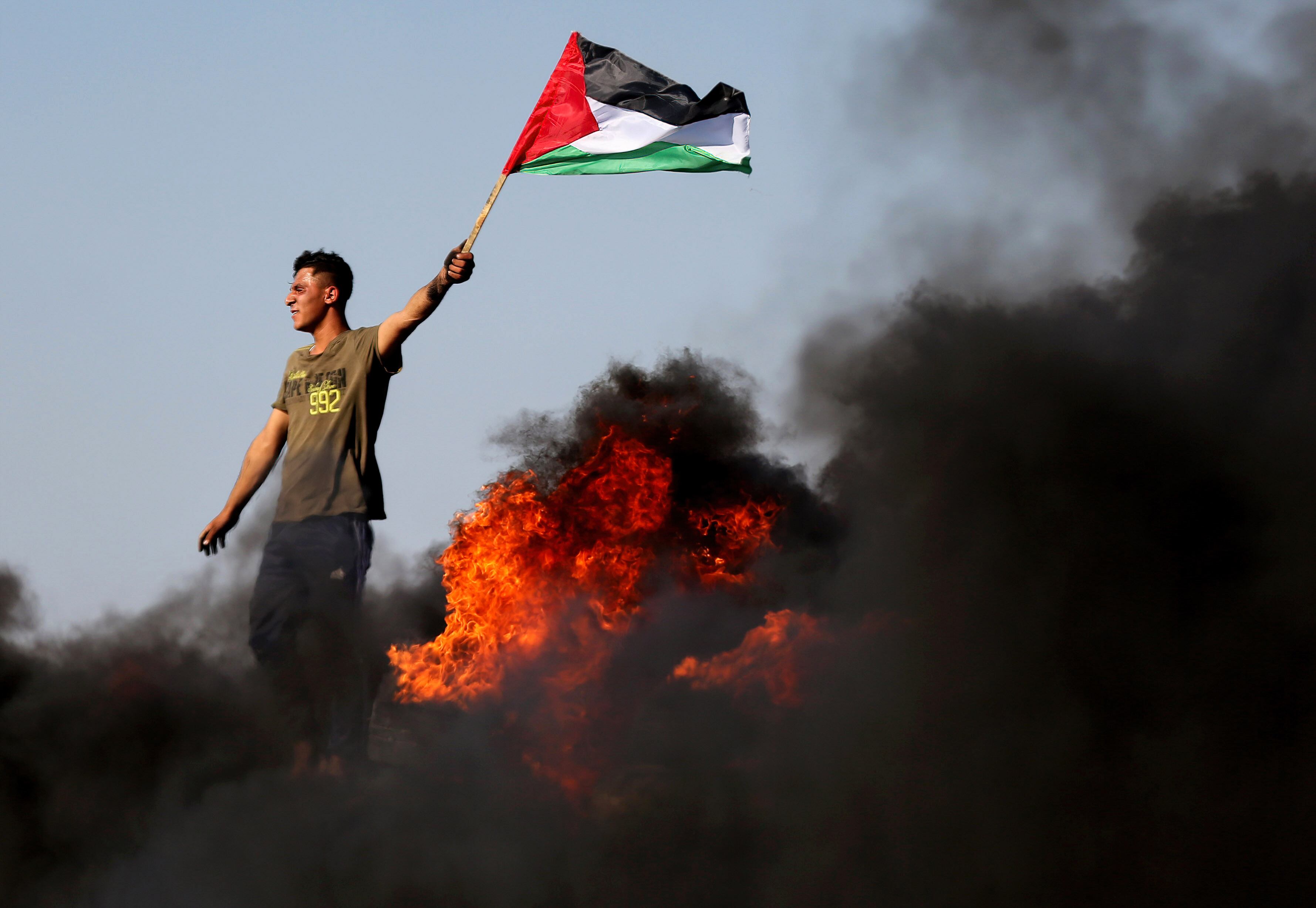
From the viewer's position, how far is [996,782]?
8266 millimetres

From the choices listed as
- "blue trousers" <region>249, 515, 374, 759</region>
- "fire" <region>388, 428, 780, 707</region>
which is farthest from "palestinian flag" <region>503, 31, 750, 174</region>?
"fire" <region>388, 428, 780, 707</region>

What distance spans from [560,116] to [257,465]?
121 inches

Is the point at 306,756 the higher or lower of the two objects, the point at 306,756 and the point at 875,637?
the lower

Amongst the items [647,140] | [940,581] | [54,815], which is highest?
[647,140]

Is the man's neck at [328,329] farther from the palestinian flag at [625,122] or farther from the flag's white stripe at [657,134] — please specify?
the flag's white stripe at [657,134]

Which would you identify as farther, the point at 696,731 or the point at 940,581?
the point at 940,581

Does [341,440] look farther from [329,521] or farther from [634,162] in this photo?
[634,162]

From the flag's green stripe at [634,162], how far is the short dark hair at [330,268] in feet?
4.39

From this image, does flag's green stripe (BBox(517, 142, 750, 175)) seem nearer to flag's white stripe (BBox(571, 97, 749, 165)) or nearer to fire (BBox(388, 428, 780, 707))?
flag's white stripe (BBox(571, 97, 749, 165))

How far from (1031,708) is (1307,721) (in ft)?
6.67

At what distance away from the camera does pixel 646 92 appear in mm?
7727

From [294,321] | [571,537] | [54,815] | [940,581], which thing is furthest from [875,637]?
[571,537]

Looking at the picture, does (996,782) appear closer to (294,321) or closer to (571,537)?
(294,321)

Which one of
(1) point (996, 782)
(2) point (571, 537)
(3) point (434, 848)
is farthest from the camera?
(2) point (571, 537)
